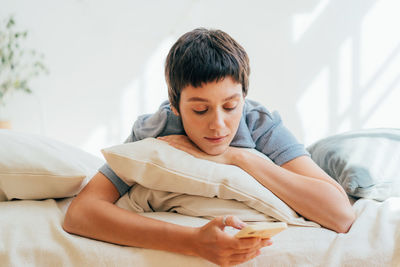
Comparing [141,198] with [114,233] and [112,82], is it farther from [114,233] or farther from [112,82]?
[112,82]

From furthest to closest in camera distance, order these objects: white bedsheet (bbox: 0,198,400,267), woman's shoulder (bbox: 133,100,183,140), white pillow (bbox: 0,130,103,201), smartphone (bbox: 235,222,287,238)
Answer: woman's shoulder (bbox: 133,100,183,140)
white pillow (bbox: 0,130,103,201)
white bedsheet (bbox: 0,198,400,267)
smartphone (bbox: 235,222,287,238)

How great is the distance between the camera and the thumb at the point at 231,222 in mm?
912

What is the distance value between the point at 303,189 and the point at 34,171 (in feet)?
2.38

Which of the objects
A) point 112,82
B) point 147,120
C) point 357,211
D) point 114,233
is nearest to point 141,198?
point 114,233

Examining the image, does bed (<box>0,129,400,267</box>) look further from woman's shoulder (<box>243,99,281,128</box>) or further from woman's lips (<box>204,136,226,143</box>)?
woman's shoulder (<box>243,99,281,128</box>)

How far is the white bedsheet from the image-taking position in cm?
97

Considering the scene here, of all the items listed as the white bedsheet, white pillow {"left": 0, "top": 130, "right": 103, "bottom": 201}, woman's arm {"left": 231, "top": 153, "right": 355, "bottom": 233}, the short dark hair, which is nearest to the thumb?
the white bedsheet

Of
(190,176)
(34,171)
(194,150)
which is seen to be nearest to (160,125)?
(194,150)

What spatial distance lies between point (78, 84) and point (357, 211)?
283 centimetres

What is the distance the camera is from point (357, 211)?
1.21 meters

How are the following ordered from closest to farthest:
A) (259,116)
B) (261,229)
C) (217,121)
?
(261,229) < (217,121) < (259,116)

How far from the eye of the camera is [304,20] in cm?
338

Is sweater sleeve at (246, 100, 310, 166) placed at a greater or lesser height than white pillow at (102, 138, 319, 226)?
greater

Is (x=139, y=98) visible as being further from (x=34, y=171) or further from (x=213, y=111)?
(x=213, y=111)
